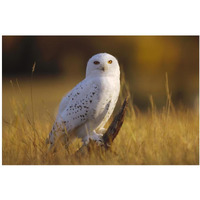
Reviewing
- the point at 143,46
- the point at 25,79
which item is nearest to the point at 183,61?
the point at 143,46

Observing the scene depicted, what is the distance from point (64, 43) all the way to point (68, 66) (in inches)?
17.3

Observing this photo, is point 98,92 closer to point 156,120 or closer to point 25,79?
point 156,120

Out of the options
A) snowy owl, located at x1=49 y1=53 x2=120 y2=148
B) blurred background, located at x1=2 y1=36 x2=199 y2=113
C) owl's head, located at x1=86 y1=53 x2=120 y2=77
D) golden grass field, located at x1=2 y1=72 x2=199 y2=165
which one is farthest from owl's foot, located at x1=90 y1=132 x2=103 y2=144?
blurred background, located at x1=2 y1=36 x2=199 y2=113

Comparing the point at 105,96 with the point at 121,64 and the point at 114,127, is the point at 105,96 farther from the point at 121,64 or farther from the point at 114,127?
the point at 121,64

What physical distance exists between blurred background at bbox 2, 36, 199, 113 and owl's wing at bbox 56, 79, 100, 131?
1237mm

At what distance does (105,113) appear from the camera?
3.02 meters

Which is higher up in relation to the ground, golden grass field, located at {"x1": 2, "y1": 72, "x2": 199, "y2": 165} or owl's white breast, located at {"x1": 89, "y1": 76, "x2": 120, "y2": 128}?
owl's white breast, located at {"x1": 89, "y1": 76, "x2": 120, "y2": 128}

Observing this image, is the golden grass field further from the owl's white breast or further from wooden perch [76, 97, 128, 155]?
the owl's white breast

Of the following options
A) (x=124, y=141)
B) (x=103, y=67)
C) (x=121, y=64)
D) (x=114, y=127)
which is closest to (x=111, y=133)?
(x=114, y=127)

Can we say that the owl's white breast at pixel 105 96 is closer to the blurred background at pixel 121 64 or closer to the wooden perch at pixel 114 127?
the wooden perch at pixel 114 127

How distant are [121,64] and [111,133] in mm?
1978

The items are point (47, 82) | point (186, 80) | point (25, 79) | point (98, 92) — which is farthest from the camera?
point (186, 80)

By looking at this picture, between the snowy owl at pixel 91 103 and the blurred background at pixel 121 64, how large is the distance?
125 centimetres

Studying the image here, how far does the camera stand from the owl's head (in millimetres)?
2926
